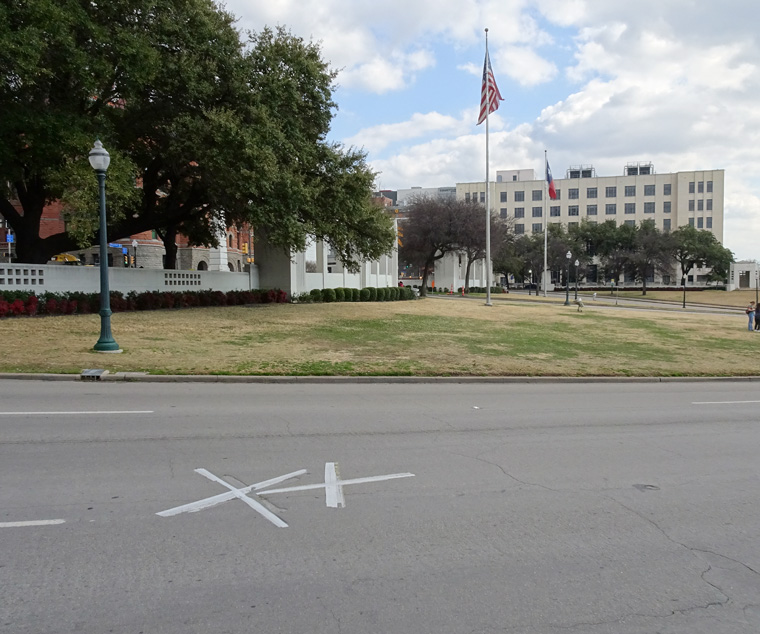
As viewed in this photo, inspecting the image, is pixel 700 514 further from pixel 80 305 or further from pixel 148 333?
pixel 80 305

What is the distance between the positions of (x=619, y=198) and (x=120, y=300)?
113 meters

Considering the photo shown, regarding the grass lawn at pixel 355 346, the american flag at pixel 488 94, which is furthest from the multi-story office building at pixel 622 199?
the grass lawn at pixel 355 346

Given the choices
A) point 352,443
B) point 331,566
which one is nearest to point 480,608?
point 331,566

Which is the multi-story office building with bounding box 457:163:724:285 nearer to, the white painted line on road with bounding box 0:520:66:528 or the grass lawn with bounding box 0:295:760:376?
the grass lawn with bounding box 0:295:760:376

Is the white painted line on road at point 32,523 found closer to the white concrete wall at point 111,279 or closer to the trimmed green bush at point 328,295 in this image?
the white concrete wall at point 111,279

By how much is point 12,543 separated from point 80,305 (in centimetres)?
2005

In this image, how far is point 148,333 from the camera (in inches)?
731

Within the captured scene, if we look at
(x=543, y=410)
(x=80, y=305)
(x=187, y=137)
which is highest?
(x=187, y=137)

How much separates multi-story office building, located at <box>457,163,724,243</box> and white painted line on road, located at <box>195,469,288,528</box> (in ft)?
344

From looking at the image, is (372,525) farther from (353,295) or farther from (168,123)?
(353,295)

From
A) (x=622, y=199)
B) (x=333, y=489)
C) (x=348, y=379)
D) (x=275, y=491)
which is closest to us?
(x=275, y=491)

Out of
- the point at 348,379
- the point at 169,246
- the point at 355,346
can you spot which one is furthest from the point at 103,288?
the point at 169,246

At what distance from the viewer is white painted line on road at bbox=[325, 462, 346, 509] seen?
17.6 feet

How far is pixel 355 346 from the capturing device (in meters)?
18.5
